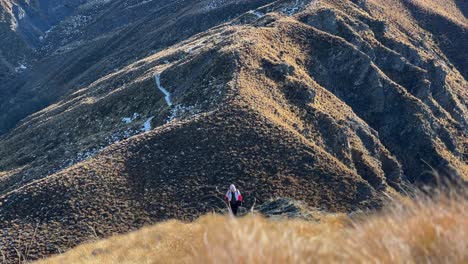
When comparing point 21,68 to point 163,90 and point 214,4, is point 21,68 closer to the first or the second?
point 214,4

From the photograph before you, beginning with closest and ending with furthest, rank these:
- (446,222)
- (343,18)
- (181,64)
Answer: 1. (446,222)
2. (181,64)
3. (343,18)

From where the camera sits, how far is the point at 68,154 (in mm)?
43938

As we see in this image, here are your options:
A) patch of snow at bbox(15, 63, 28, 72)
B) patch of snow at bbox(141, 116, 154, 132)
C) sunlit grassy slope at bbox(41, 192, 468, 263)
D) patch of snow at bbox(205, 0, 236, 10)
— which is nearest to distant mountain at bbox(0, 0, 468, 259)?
patch of snow at bbox(141, 116, 154, 132)

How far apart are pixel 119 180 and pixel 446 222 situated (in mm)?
33336

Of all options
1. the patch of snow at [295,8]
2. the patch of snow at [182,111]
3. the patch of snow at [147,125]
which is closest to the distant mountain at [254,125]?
the patch of snow at [182,111]

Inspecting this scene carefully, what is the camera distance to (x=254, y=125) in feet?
130

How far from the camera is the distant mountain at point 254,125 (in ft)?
112

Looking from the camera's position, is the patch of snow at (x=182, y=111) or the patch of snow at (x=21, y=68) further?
the patch of snow at (x=21, y=68)

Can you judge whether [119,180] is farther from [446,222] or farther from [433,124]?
[433,124]

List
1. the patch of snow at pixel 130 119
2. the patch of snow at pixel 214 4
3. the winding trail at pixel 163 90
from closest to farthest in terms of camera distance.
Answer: the winding trail at pixel 163 90 < the patch of snow at pixel 130 119 < the patch of snow at pixel 214 4

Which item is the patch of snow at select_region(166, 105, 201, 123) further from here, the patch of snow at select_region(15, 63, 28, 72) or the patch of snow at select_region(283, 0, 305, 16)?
the patch of snow at select_region(15, 63, 28, 72)

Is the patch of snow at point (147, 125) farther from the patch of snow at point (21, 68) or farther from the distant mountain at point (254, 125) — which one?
the patch of snow at point (21, 68)

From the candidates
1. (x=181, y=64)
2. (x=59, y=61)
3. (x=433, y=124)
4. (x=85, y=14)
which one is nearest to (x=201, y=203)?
(x=181, y=64)

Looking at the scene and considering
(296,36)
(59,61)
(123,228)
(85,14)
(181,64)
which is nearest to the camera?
(123,228)
